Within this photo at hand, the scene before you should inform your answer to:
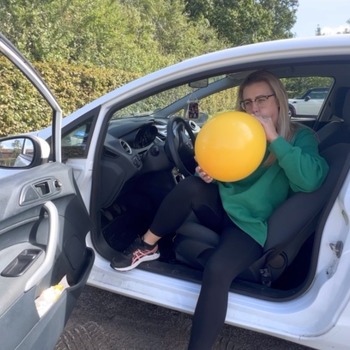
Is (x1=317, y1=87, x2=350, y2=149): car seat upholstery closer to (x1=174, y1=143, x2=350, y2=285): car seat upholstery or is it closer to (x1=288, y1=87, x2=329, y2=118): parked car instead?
(x1=174, y1=143, x2=350, y2=285): car seat upholstery

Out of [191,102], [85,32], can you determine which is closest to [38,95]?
[85,32]

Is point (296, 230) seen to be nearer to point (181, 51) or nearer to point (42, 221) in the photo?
point (42, 221)

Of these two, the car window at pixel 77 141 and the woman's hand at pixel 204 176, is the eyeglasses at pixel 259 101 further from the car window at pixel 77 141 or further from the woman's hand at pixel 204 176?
the car window at pixel 77 141

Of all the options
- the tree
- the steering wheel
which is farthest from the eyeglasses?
the tree

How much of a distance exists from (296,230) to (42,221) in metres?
1.04

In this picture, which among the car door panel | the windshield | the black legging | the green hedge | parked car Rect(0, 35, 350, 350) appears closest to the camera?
the car door panel

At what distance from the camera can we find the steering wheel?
232 cm

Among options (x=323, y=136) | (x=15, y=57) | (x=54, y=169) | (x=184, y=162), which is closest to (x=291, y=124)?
(x=323, y=136)

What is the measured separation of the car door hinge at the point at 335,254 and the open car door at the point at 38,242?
1008mm

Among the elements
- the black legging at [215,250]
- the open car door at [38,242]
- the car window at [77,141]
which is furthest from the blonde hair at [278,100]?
the open car door at [38,242]

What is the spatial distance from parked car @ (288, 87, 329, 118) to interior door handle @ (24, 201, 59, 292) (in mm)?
2185

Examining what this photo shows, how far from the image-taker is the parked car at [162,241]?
4.82 ft

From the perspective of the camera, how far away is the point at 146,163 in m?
2.55

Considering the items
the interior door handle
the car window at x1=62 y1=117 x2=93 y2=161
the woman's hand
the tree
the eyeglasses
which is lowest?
the tree
